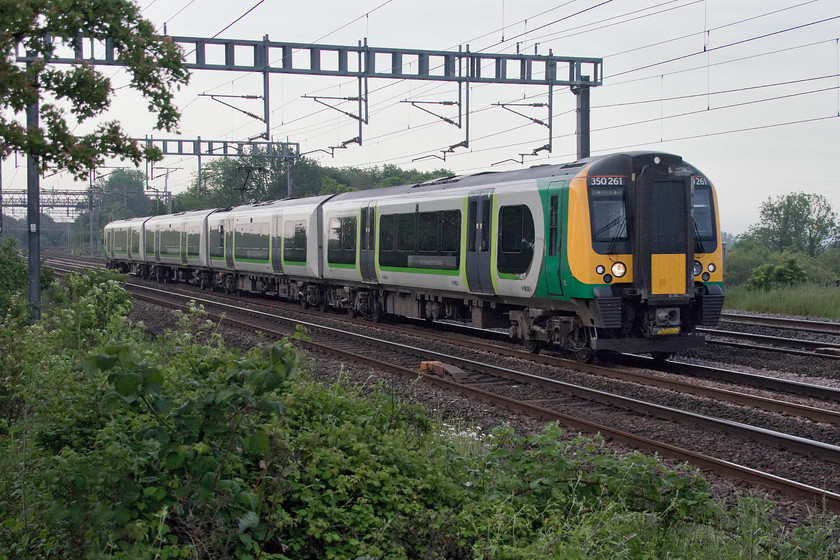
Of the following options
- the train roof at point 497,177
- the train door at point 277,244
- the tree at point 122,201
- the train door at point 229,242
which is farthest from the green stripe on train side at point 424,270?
the tree at point 122,201

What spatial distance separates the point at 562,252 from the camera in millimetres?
12242

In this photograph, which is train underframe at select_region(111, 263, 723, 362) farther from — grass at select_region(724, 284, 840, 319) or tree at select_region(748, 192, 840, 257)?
tree at select_region(748, 192, 840, 257)

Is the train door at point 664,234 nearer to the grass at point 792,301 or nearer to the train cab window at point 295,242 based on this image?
the grass at point 792,301

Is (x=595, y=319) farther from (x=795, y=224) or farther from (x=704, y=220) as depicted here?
(x=795, y=224)

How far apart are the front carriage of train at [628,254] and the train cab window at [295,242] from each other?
35.9ft

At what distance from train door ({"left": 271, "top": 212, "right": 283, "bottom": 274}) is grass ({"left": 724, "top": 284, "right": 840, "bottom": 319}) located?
1280 centimetres

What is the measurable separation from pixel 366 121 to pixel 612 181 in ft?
38.3

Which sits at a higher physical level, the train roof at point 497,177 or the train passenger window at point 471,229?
the train roof at point 497,177

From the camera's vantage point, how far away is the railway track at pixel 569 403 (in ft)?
22.9

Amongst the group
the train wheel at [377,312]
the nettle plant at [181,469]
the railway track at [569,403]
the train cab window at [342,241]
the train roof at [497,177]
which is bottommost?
the railway track at [569,403]

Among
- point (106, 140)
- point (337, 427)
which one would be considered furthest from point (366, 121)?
point (337, 427)

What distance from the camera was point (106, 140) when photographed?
734 centimetres

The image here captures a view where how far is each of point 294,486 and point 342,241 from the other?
15.7 metres

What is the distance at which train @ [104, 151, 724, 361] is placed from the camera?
39.6 feet
